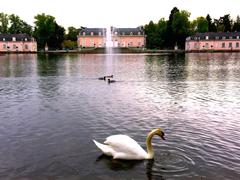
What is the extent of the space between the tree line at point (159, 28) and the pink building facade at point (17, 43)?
4.00m

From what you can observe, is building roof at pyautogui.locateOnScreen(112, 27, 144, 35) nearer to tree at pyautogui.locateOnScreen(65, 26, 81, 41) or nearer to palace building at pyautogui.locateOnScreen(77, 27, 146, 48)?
palace building at pyautogui.locateOnScreen(77, 27, 146, 48)

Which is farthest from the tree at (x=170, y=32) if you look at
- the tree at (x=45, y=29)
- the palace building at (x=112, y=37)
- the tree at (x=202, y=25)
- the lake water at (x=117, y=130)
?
the lake water at (x=117, y=130)

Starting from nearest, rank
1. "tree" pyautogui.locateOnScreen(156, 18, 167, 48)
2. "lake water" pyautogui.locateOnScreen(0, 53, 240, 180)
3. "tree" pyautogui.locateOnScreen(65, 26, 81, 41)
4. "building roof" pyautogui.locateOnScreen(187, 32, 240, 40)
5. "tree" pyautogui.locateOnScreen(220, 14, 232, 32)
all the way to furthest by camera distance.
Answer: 1. "lake water" pyautogui.locateOnScreen(0, 53, 240, 180)
2. "building roof" pyautogui.locateOnScreen(187, 32, 240, 40)
3. "tree" pyautogui.locateOnScreen(156, 18, 167, 48)
4. "tree" pyautogui.locateOnScreen(220, 14, 232, 32)
5. "tree" pyautogui.locateOnScreen(65, 26, 81, 41)

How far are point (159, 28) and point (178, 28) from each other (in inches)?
639

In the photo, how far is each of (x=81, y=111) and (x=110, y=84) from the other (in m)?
12.6

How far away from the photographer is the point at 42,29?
145 m

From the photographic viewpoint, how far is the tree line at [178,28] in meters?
137

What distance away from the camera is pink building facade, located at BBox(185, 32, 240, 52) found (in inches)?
5595

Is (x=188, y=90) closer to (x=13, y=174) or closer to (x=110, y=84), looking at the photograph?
(x=110, y=84)

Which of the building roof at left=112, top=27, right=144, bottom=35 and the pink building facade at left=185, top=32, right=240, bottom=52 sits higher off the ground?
the building roof at left=112, top=27, right=144, bottom=35

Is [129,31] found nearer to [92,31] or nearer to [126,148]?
[92,31]

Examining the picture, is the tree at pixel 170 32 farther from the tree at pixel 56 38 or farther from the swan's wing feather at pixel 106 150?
the swan's wing feather at pixel 106 150

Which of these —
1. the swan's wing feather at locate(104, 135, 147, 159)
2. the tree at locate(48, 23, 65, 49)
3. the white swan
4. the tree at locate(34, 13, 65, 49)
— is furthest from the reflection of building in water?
the tree at locate(48, 23, 65, 49)

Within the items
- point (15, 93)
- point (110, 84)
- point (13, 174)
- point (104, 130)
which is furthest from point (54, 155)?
point (110, 84)
